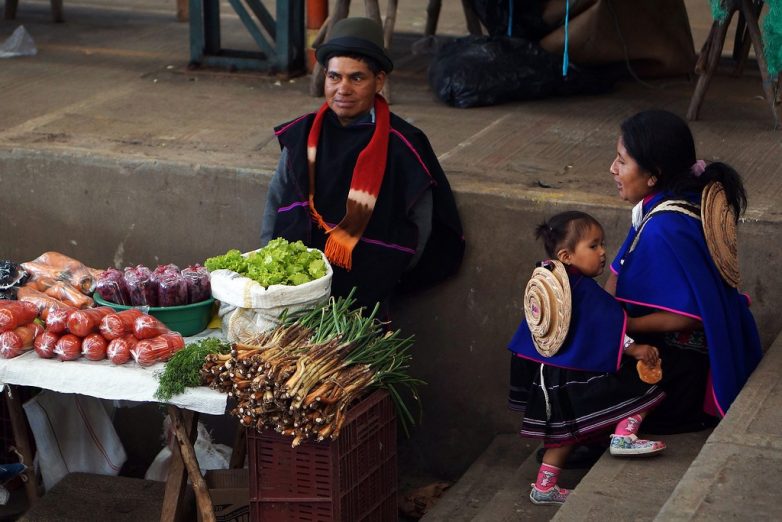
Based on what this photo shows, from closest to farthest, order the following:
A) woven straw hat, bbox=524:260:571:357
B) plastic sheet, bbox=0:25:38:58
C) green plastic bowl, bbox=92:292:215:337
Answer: woven straw hat, bbox=524:260:571:357 < green plastic bowl, bbox=92:292:215:337 < plastic sheet, bbox=0:25:38:58

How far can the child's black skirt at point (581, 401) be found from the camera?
3.92 m

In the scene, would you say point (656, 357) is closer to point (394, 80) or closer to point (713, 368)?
point (713, 368)

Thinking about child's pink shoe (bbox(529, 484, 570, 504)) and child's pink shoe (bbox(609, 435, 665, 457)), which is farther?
child's pink shoe (bbox(529, 484, 570, 504))

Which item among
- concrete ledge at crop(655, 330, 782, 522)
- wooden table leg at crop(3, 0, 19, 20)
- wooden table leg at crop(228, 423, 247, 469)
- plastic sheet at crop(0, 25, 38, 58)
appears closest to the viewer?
concrete ledge at crop(655, 330, 782, 522)

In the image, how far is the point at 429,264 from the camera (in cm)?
495

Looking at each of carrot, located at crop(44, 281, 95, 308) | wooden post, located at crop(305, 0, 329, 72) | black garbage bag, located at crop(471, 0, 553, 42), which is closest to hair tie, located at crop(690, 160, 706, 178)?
carrot, located at crop(44, 281, 95, 308)

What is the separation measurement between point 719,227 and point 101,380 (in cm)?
212

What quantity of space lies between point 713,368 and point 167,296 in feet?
6.36

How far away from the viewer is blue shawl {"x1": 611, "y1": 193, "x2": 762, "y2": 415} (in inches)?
149

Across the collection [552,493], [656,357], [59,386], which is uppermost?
[656,357]

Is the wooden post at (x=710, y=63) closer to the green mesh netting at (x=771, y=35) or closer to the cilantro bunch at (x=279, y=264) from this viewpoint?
the green mesh netting at (x=771, y=35)

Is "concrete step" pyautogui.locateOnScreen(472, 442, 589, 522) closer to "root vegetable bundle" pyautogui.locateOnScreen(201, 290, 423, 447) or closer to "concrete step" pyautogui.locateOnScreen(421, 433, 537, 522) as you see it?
"concrete step" pyautogui.locateOnScreen(421, 433, 537, 522)

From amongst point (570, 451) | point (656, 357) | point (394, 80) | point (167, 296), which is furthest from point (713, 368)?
point (394, 80)

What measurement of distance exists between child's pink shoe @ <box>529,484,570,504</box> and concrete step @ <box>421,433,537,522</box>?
0.43 m
